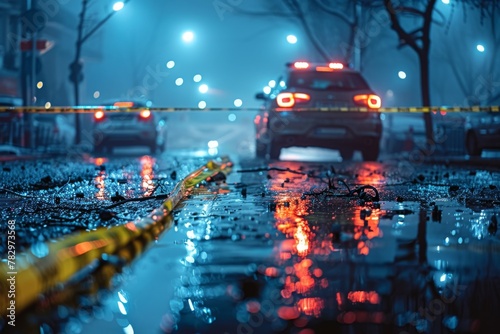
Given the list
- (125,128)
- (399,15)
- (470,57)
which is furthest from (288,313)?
(470,57)

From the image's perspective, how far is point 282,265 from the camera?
5.14 m

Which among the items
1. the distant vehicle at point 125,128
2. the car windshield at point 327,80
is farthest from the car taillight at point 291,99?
the distant vehicle at point 125,128

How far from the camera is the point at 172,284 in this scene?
15.2 feet

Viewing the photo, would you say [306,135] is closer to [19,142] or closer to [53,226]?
[53,226]

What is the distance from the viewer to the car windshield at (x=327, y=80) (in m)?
17.8

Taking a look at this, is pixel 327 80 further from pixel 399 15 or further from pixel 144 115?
pixel 399 15

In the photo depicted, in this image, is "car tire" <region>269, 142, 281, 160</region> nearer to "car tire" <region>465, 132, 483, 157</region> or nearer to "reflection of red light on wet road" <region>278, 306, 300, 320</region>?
"car tire" <region>465, 132, 483, 157</region>

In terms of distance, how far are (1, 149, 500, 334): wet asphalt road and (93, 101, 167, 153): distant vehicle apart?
1531 centimetres

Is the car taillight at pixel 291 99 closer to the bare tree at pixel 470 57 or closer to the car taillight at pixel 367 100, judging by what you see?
the car taillight at pixel 367 100

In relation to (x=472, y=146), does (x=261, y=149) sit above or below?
below

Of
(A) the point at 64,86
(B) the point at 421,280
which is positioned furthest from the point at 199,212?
(A) the point at 64,86

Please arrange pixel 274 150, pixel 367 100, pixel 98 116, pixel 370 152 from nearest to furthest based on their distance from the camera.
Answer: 1. pixel 367 100
2. pixel 274 150
3. pixel 370 152
4. pixel 98 116

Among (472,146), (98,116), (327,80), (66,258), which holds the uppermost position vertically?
(327,80)

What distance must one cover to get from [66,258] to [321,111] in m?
13.1
